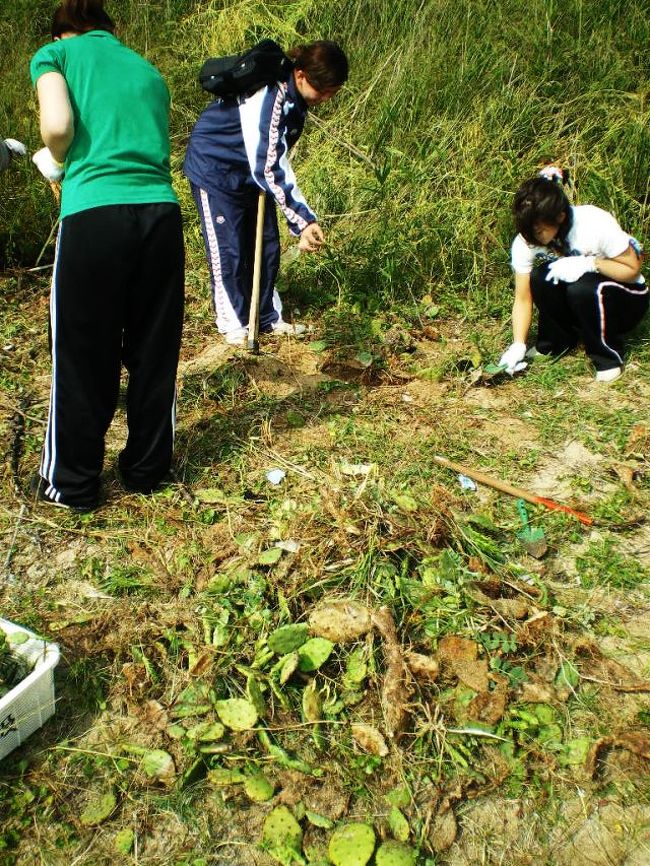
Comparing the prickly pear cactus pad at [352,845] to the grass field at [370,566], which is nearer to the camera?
the prickly pear cactus pad at [352,845]

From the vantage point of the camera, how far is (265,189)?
3709 millimetres

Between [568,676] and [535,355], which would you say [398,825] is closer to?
[568,676]

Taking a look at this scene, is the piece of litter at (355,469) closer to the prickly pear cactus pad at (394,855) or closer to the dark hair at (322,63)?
the prickly pear cactus pad at (394,855)

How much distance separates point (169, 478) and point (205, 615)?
80cm

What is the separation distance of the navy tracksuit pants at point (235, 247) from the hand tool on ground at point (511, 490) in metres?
1.55

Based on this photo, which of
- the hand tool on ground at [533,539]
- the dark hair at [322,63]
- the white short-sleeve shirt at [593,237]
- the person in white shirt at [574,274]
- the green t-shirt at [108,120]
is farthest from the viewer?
the white short-sleeve shirt at [593,237]

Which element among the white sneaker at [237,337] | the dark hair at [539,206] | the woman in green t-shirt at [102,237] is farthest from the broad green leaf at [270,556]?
the dark hair at [539,206]

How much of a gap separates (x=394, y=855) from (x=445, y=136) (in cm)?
434

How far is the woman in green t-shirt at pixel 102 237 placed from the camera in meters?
2.37

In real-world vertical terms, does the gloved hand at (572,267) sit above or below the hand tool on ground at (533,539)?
above

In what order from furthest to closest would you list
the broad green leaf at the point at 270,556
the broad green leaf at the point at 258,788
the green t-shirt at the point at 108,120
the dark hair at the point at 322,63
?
the dark hair at the point at 322,63 → the broad green leaf at the point at 270,556 → the green t-shirt at the point at 108,120 → the broad green leaf at the point at 258,788

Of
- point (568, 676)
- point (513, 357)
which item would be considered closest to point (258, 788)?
point (568, 676)

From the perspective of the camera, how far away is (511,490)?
3156 millimetres

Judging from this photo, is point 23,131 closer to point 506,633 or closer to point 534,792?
point 506,633
